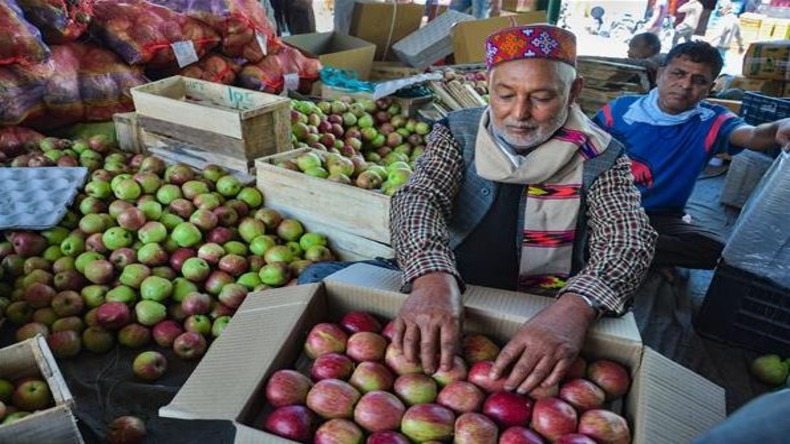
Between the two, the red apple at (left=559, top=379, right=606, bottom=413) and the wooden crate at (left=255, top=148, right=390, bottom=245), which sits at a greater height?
the red apple at (left=559, top=379, right=606, bottom=413)

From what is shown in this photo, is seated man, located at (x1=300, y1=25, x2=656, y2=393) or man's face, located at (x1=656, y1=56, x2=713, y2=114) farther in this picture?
man's face, located at (x1=656, y1=56, x2=713, y2=114)

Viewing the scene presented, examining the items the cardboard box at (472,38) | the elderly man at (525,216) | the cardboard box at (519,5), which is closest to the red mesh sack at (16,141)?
the elderly man at (525,216)

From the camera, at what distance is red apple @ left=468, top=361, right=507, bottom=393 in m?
1.20

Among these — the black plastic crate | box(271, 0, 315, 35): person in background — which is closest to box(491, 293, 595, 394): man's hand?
the black plastic crate

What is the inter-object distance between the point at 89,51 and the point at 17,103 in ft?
2.02

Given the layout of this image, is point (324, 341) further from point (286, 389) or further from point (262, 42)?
point (262, 42)

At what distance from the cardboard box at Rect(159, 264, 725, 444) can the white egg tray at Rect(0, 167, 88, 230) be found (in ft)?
5.39

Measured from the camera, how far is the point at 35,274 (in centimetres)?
236

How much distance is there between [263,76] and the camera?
4074 millimetres

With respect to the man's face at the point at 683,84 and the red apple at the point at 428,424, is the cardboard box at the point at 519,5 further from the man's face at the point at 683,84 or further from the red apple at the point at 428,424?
the red apple at the point at 428,424

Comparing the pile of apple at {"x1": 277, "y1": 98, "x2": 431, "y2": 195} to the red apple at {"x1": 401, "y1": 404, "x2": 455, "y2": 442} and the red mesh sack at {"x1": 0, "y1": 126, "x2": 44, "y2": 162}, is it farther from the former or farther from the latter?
the red apple at {"x1": 401, "y1": 404, "x2": 455, "y2": 442}

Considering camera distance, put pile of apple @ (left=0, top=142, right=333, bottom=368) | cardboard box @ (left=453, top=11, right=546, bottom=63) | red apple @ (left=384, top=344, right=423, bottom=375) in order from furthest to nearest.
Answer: cardboard box @ (left=453, top=11, right=546, bottom=63)
pile of apple @ (left=0, top=142, right=333, bottom=368)
red apple @ (left=384, top=344, right=423, bottom=375)

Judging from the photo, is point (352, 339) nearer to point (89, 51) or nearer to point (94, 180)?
point (94, 180)

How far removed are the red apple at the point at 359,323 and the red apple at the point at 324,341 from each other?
36mm
